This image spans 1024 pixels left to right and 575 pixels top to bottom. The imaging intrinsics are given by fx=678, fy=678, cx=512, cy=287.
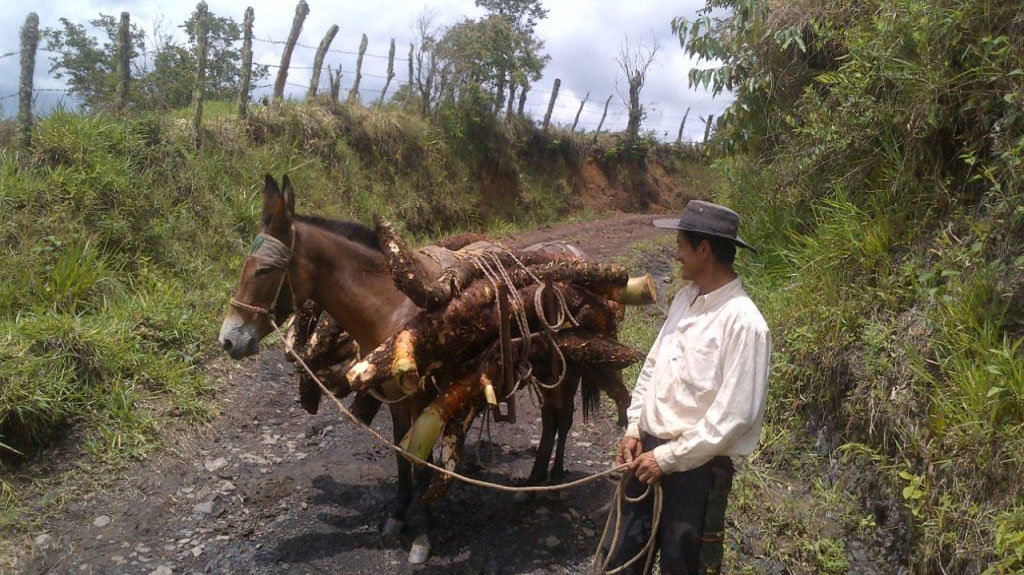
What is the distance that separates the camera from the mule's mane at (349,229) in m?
3.64

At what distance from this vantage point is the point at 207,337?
5898 mm

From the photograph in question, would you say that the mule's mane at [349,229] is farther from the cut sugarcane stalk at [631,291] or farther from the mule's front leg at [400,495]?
the cut sugarcane stalk at [631,291]

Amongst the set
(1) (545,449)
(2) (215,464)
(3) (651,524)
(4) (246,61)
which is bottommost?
(2) (215,464)

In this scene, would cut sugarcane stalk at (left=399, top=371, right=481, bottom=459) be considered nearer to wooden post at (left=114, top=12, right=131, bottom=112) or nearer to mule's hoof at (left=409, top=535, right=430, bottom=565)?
mule's hoof at (left=409, top=535, right=430, bottom=565)

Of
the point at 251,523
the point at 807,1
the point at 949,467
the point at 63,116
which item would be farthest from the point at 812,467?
the point at 63,116

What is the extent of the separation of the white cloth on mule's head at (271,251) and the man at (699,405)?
1.88 meters


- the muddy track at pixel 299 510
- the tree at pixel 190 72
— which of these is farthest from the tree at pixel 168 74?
the muddy track at pixel 299 510

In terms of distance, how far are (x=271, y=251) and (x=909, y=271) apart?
12.1 feet

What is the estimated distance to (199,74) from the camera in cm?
857

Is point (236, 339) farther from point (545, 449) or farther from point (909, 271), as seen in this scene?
point (909, 271)

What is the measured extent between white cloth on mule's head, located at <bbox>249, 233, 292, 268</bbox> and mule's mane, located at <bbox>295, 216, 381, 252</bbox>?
1.01 ft

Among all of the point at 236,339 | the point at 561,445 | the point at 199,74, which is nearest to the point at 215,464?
the point at 236,339

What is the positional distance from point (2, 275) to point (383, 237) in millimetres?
4109

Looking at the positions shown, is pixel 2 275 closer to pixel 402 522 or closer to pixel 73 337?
pixel 73 337
